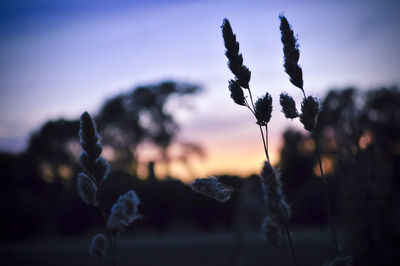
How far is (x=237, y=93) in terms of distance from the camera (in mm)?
2016

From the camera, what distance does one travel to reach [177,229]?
1980 cm

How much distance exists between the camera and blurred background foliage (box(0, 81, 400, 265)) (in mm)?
6055

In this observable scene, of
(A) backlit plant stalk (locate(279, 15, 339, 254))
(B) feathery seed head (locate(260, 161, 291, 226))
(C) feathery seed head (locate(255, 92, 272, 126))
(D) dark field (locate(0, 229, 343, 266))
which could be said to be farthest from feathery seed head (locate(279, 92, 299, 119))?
(D) dark field (locate(0, 229, 343, 266))

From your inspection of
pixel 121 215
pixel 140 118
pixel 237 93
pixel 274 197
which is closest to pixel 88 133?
pixel 121 215

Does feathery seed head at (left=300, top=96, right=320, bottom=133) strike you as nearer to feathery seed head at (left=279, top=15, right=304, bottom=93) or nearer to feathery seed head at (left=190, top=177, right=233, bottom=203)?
feathery seed head at (left=279, top=15, right=304, bottom=93)

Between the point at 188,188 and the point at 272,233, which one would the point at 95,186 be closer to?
the point at 272,233

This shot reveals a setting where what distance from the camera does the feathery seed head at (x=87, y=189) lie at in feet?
6.00

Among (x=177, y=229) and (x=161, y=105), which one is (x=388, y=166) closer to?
(x=177, y=229)

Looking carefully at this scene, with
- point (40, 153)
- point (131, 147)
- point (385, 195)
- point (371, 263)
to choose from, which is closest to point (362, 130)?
point (385, 195)

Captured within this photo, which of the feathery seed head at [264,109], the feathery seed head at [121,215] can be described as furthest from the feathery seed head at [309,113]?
the feathery seed head at [121,215]

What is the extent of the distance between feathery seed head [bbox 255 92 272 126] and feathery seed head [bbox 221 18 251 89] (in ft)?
0.48

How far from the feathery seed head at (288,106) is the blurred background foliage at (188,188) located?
30cm

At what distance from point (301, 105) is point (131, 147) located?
123ft

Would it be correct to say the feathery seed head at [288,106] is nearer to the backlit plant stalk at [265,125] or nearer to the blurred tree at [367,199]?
the backlit plant stalk at [265,125]
